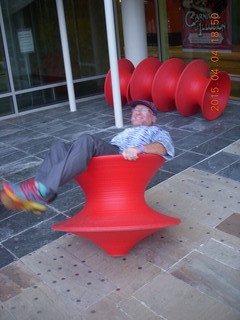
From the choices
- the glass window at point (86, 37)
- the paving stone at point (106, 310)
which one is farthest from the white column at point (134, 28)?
the paving stone at point (106, 310)

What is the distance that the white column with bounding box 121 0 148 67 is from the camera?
799 cm

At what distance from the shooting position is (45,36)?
8664mm

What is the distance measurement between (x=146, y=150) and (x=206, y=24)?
5.97m

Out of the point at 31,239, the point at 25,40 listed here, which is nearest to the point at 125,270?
the point at 31,239

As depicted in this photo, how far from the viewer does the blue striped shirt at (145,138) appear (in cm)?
306

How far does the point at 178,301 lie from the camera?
2.58m

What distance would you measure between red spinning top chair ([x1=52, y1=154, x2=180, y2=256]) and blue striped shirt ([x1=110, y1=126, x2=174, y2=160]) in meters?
0.12

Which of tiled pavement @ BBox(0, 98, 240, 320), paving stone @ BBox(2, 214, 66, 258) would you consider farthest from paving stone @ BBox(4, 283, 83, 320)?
paving stone @ BBox(2, 214, 66, 258)

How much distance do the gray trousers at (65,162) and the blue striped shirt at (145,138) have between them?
0.40 meters

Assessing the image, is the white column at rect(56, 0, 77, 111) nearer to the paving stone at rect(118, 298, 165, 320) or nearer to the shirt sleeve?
the shirt sleeve

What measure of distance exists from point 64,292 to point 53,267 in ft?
1.11

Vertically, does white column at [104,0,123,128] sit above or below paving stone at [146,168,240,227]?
above
